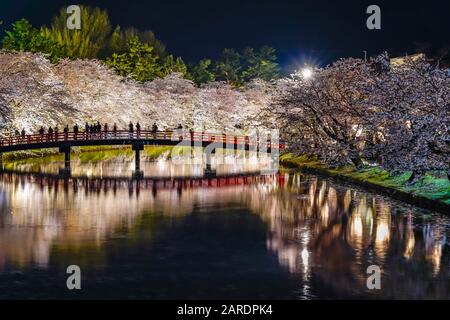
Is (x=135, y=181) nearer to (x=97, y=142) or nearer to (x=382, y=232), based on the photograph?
(x=97, y=142)

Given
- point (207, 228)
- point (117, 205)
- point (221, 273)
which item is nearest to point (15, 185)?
point (117, 205)

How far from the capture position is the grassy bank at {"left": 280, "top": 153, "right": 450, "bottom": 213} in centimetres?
3400

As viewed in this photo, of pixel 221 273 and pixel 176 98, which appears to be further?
pixel 176 98

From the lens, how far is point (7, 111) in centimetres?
5788

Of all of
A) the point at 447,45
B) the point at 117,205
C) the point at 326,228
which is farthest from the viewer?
the point at 447,45

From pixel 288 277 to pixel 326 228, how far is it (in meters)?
9.52

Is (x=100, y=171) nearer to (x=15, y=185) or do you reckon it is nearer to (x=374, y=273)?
(x=15, y=185)

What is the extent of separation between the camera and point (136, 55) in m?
110

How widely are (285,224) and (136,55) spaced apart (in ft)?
273

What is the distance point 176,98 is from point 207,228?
64.7 m

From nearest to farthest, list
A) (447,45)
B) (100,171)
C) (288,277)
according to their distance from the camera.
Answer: (288,277) < (100,171) < (447,45)

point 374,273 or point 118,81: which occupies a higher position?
point 118,81

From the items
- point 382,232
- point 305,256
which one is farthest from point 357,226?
point 305,256
